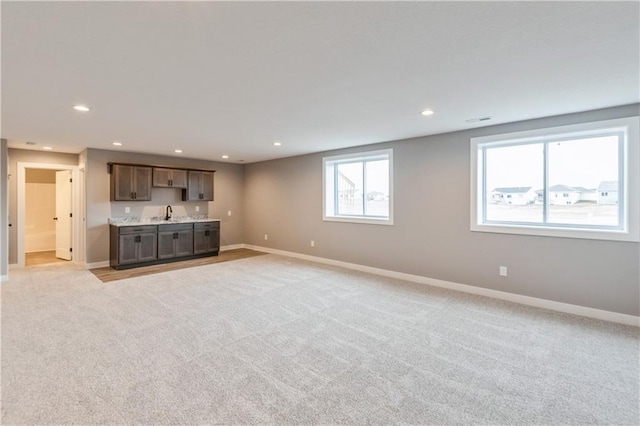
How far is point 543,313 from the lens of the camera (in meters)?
3.70

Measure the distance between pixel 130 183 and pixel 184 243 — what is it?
1671 millimetres

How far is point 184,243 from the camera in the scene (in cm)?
688

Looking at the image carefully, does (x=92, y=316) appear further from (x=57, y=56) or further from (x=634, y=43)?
(x=634, y=43)

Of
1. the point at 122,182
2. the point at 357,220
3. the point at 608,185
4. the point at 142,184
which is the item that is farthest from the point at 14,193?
the point at 608,185

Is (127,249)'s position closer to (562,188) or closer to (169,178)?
(169,178)

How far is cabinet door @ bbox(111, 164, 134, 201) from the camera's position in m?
6.21

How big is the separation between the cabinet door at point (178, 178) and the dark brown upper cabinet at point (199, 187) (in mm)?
120

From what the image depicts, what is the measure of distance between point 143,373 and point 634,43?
4297 millimetres

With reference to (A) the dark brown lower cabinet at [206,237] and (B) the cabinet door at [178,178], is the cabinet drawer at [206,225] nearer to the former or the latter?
(A) the dark brown lower cabinet at [206,237]

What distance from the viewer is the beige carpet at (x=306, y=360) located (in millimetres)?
2027

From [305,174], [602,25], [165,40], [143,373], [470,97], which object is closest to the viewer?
[602,25]

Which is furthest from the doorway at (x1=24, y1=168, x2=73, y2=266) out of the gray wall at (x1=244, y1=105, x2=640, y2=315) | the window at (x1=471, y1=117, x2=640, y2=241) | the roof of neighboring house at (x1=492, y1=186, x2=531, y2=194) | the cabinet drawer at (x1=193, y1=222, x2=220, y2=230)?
the roof of neighboring house at (x1=492, y1=186, x2=531, y2=194)

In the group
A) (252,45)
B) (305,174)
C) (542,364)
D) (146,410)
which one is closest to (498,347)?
(542,364)

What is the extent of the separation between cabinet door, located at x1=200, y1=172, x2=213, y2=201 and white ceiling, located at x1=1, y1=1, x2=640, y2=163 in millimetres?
3410
